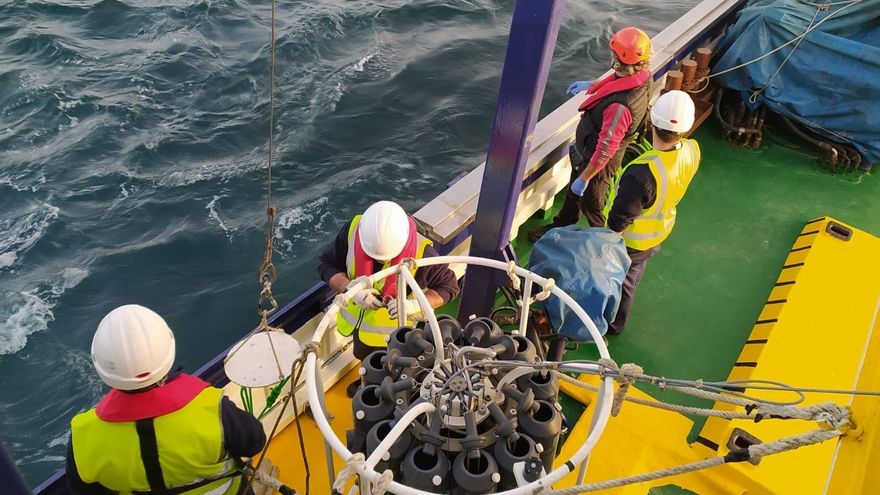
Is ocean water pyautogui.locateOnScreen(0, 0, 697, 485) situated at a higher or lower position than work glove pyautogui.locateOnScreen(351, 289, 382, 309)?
lower

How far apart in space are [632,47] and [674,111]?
726 mm

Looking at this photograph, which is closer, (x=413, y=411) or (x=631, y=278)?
(x=413, y=411)

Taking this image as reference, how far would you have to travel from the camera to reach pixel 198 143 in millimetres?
7531

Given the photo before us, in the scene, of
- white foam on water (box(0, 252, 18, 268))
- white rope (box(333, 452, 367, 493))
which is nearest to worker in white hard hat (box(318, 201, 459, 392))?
white rope (box(333, 452, 367, 493))

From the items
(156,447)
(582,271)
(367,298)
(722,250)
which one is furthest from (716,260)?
(156,447)

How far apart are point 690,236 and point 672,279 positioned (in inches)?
22.0

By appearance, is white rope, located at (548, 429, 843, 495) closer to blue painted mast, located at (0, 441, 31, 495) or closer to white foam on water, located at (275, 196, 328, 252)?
blue painted mast, located at (0, 441, 31, 495)

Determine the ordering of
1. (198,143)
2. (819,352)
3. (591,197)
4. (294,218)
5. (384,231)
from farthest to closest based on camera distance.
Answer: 1. (198,143)
2. (294,218)
3. (591,197)
4. (819,352)
5. (384,231)

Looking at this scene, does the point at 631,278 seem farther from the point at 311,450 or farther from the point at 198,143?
the point at 198,143

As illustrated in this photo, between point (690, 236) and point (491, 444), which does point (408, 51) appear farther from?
point (491, 444)

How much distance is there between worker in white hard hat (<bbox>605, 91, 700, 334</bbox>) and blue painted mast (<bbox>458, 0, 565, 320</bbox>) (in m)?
0.63

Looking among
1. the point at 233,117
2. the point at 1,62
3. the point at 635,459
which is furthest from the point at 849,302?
the point at 1,62

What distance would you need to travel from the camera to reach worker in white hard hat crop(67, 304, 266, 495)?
2.10 metres

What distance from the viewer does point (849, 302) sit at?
4.14 m
